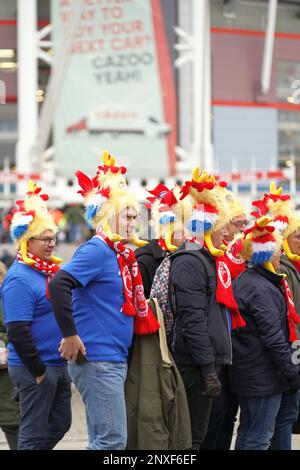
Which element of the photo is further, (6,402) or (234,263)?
(234,263)

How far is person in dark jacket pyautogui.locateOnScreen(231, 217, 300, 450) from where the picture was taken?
4.79 m

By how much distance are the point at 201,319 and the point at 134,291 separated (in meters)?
0.40

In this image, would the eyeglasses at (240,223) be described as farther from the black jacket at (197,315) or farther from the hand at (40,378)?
the hand at (40,378)

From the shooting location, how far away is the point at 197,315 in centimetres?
450

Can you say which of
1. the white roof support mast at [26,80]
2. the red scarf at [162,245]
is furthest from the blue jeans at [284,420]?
the white roof support mast at [26,80]

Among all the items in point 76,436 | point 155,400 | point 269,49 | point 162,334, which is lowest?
point 76,436

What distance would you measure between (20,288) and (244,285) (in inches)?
50.7

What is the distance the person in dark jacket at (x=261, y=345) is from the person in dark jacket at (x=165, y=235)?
576 mm

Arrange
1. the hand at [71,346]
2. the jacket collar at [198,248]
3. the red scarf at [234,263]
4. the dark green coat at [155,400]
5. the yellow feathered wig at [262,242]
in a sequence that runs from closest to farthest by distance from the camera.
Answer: the hand at [71,346] < the dark green coat at [155,400] < the jacket collar at [198,248] < the yellow feathered wig at [262,242] < the red scarf at [234,263]

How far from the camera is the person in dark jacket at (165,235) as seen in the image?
5473 millimetres

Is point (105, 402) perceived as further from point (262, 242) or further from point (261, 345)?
point (262, 242)

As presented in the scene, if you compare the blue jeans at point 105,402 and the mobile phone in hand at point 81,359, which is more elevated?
the mobile phone in hand at point 81,359

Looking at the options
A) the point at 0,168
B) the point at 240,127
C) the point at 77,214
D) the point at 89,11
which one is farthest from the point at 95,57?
the point at 0,168

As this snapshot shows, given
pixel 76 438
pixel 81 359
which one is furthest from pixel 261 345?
pixel 76 438
